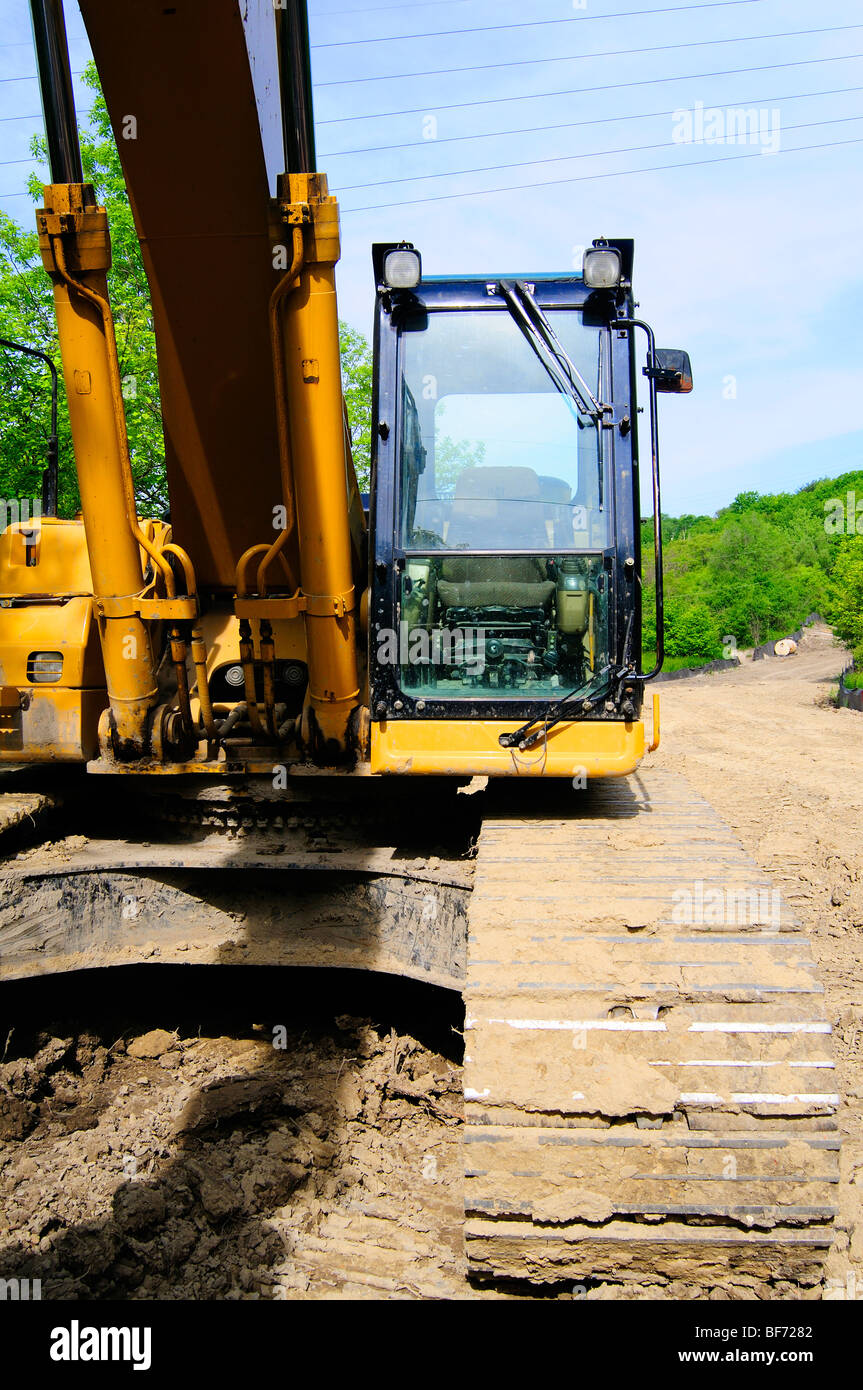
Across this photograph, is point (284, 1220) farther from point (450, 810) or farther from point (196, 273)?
point (196, 273)

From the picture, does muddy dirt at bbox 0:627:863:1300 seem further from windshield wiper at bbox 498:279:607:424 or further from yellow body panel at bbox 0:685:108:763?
windshield wiper at bbox 498:279:607:424

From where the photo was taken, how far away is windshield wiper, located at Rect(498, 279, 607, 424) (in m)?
3.80

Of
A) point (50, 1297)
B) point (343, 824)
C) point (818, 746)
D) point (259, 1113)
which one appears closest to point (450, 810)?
point (343, 824)

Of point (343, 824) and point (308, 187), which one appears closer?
point (308, 187)

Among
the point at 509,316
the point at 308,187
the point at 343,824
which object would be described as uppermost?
the point at 308,187

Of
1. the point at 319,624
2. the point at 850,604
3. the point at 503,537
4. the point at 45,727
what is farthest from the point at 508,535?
the point at 850,604

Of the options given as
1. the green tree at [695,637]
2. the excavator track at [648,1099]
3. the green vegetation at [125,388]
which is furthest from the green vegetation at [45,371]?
the green tree at [695,637]

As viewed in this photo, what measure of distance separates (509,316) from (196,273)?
123 centimetres

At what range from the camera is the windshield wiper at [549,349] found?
12.5 ft

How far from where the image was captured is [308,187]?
11.3 feet

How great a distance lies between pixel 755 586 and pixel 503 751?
103ft

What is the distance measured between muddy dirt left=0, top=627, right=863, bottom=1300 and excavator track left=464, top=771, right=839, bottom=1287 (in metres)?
0.15

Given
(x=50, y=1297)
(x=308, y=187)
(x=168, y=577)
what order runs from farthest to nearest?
(x=168, y=577) → (x=308, y=187) → (x=50, y=1297)

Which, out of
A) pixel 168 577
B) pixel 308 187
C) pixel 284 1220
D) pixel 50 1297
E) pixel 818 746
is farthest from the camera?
pixel 818 746
